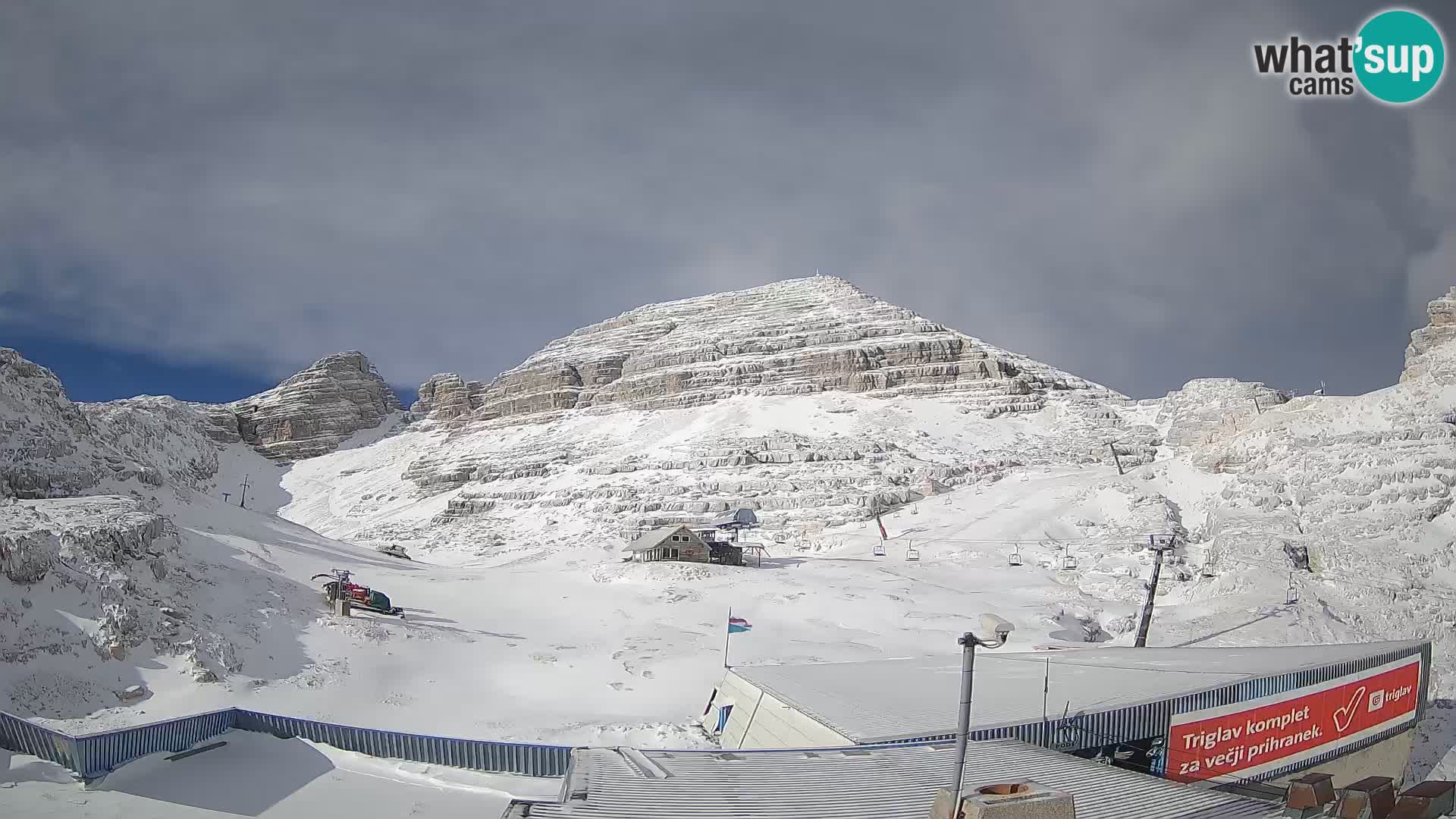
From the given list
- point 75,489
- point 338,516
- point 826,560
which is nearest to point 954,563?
point 826,560

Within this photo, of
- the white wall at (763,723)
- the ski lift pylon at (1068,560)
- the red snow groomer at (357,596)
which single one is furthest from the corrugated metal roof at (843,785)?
the ski lift pylon at (1068,560)

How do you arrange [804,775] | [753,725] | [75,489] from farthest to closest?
[75,489] → [753,725] → [804,775]

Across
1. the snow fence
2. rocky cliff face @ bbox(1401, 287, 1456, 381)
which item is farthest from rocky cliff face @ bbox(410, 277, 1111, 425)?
the snow fence

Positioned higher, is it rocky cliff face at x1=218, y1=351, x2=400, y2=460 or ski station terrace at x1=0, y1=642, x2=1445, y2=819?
rocky cliff face at x1=218, y1=351, x2=400, y2=460

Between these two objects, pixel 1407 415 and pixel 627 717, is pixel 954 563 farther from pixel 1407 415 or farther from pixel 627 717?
pixel 627 717

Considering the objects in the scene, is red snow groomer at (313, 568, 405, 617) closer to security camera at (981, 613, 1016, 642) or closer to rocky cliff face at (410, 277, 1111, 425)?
security camera at (981, 613, 1016, 642)

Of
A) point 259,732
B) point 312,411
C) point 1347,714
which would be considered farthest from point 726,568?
point 312,411
